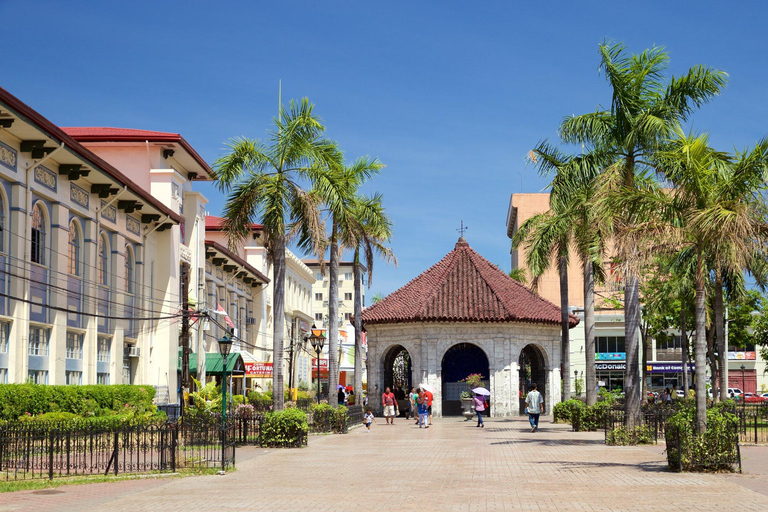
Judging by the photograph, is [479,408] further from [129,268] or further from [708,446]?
[708,446]

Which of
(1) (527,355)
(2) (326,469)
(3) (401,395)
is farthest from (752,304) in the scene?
(2) (326,469)

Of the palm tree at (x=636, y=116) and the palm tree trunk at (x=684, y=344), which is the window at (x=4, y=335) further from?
the palm tree trunk at (x=684, y=344)

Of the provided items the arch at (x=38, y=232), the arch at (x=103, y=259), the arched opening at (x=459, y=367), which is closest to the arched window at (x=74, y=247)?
the arch at (x=103, y=259)

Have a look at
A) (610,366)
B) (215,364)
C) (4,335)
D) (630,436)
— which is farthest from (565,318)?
(610,366)

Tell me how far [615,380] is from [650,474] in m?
72.9

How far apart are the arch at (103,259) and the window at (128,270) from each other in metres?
1.89

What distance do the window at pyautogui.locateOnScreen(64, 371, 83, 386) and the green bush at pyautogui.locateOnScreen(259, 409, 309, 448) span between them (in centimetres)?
868

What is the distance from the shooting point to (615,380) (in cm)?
8794

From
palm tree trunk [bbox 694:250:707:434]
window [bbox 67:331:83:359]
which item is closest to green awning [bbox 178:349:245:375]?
window [bbox 67:331:83:359]

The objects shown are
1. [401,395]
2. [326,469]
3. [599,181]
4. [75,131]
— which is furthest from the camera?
[401,395]

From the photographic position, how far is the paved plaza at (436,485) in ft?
45.4

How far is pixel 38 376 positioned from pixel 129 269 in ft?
30.4

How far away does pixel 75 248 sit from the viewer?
1246 inches

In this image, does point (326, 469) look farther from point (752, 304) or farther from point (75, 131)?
point (752, 304)
